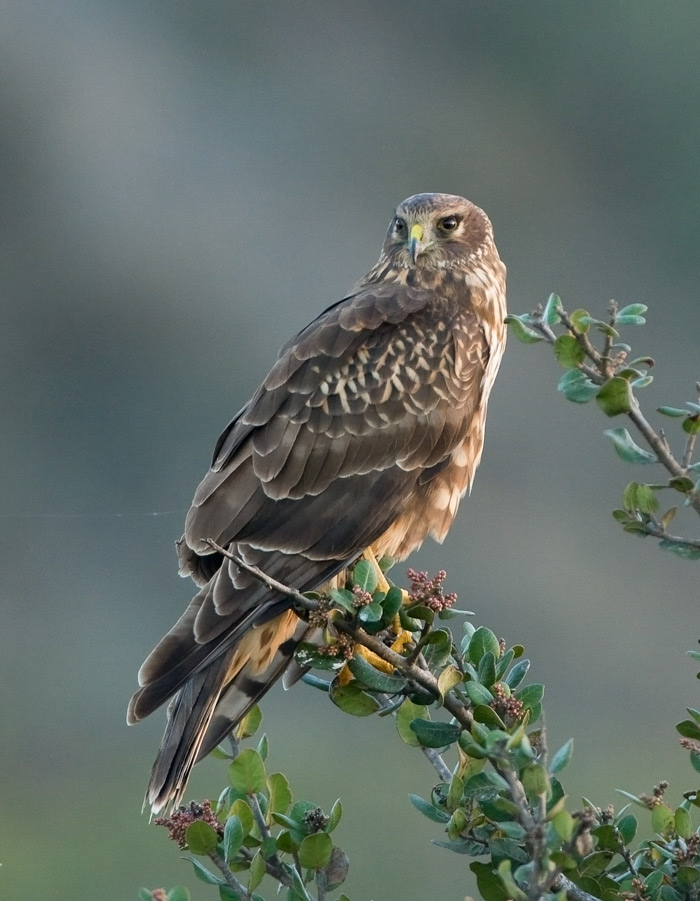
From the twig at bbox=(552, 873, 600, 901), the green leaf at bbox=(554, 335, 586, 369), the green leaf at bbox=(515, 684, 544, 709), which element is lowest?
the twig at bbox=(552, 873, 600, 901)

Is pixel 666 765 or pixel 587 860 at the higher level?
pixel 666 765

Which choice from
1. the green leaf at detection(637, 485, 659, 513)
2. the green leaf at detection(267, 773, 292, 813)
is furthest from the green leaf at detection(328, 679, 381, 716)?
the green leaf at detection(637, 485, 659, 513)

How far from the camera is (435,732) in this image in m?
2.41

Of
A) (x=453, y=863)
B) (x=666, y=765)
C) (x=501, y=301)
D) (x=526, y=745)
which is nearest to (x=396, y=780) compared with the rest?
(x=453, y=863)

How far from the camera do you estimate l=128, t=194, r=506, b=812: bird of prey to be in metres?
3.15

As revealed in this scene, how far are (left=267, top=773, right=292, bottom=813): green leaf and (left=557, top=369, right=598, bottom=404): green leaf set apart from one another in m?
0.85

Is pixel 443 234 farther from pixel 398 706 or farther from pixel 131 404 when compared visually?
pixel 131 404

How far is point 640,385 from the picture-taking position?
2254 millimetres

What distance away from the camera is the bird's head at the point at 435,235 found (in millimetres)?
4023

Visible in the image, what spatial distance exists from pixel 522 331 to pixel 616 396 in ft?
0.73

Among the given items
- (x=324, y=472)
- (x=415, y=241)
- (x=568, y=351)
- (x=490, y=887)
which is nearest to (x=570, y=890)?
(x=490, y=887)

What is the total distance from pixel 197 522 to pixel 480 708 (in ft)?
4.30

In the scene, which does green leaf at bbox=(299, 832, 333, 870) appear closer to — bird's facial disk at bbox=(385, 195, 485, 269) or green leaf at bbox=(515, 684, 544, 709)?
green leaf at bbox=(515, 684, 544, 709)

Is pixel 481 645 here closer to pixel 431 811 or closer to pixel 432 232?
pixel 431 811
